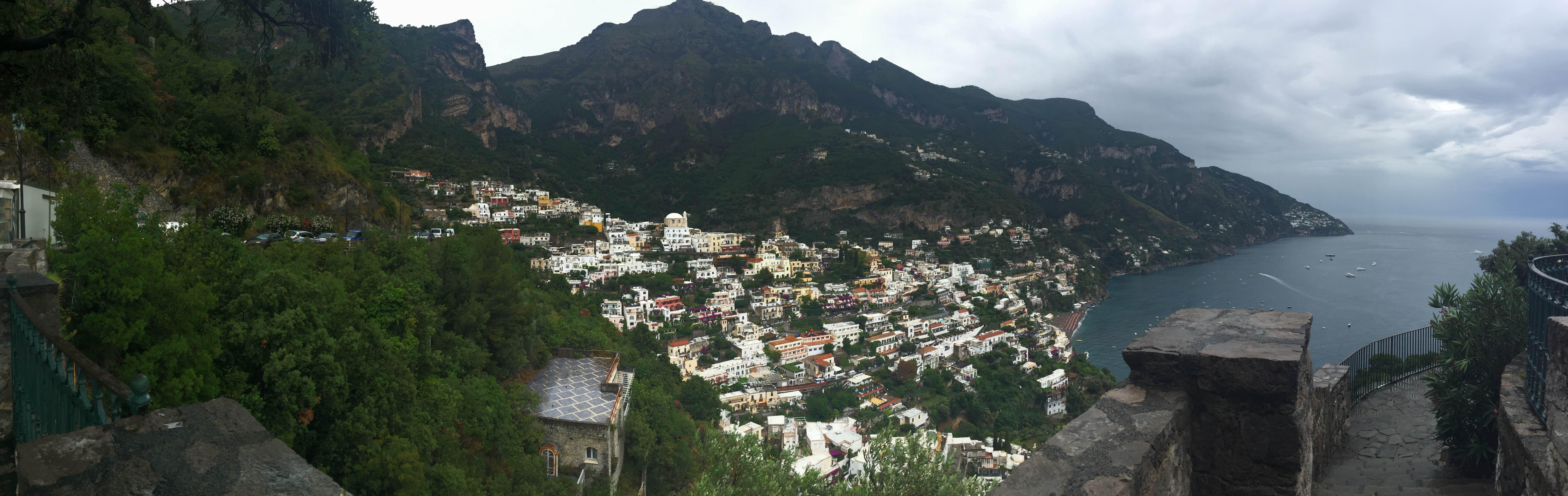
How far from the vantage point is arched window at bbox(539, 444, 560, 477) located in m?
9.38

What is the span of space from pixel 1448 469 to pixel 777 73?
124 metres

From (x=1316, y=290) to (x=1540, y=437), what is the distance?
5838 cm

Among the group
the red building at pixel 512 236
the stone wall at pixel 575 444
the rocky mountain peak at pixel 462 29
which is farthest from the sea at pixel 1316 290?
the rocky mountain peak at pixel 462 29

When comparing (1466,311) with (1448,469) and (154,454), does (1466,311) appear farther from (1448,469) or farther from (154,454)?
(154,454)

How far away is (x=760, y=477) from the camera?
24.4 ft

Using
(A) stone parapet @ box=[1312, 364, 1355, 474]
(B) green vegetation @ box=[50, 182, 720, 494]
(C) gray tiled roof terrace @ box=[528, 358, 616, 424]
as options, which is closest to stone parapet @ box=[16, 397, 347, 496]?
(B) green vegetation @ box=[50, 182, 720, 494]

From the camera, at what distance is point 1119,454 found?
2041 mm

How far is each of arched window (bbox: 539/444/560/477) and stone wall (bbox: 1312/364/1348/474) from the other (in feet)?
29.4

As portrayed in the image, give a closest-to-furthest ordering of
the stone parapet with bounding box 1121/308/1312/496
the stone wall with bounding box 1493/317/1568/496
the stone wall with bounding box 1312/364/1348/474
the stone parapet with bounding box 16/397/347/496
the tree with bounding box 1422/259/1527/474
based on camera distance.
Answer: the stone parapet with bounding box 16/397/347/496 < the stone parapet with bounding box 1121/308/1312/496 < the stone wall with bounding box 1493/317/1568/496 < the stone wall with bounding box 1312/364/1348/474 < the tree with bounding box 1422/259/1527/474

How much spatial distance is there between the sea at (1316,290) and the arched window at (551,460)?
1922cm

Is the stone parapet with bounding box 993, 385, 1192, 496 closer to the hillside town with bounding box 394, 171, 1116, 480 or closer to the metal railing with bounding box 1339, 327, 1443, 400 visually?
the metal railing with bounding box 1339, 327, 1443, 400

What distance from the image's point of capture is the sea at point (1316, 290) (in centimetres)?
3547

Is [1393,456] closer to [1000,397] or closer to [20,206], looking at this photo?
[20,206]

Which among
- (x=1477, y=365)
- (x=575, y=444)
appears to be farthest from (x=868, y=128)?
(x=1477, y=365)
